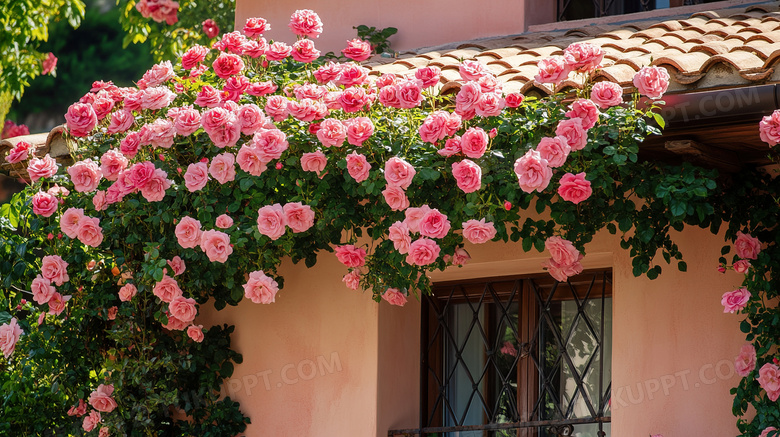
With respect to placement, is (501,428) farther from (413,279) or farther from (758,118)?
(758,118)

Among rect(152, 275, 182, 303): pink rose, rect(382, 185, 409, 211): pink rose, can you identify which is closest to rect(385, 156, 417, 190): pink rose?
rect(382, 185, 409, 211): pink rose

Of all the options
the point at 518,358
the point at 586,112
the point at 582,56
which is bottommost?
the point at 518,358

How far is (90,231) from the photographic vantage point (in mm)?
4816

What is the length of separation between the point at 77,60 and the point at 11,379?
15.2m

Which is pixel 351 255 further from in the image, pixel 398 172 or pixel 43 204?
pixel 43 204

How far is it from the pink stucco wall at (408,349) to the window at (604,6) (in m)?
1.91

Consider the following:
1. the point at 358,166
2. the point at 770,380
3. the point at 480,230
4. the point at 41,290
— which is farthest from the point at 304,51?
the point at 770,380

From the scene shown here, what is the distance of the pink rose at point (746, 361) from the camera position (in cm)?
420

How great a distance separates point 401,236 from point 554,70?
94 centimetres

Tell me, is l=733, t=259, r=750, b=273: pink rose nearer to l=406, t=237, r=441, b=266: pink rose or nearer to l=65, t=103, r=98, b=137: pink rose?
l=406, t=237, r=441, b=266: pink rose

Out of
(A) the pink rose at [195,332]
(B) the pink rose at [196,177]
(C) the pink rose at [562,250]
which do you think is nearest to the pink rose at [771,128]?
(C) the pink rose at [562,250]

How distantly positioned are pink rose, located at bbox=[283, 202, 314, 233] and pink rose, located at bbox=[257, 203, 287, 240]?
0.02 metres

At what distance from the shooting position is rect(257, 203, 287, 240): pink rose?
4.32 meters

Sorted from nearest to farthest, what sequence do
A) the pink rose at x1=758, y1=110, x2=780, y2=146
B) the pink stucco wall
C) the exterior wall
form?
the pink rose at x1=758, y1=110, x2=780, y2=146
the pink stucco wall
the exterior wall
